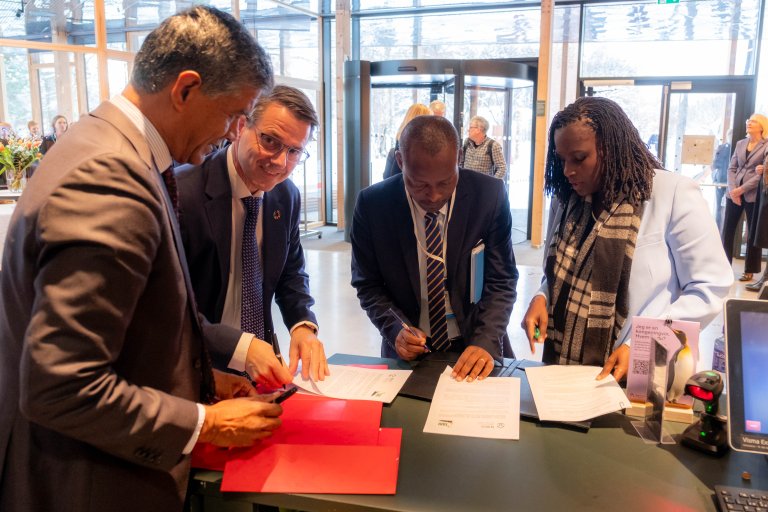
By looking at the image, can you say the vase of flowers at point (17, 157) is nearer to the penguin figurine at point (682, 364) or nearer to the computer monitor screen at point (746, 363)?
the penguin figurine at point (682, 364)

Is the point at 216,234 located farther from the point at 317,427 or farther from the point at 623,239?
the point at 623,239

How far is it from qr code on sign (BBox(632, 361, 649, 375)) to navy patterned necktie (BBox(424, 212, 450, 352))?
2.09 ft

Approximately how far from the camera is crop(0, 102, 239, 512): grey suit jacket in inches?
32.2

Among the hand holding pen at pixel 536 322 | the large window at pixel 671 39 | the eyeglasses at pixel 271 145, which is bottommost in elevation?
the hand holding pen at pixel 536 322

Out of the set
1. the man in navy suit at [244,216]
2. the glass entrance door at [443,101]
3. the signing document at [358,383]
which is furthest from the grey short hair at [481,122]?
the signing document at [358,383]

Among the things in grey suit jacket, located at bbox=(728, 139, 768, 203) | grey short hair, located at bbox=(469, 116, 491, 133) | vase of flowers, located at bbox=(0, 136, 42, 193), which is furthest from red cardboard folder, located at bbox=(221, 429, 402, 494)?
grey suit jacket, located at bbox=(728, 139, 768, 203)

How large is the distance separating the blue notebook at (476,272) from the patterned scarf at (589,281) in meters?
0.24

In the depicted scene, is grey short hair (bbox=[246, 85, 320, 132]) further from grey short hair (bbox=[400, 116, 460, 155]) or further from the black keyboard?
the black keyboard

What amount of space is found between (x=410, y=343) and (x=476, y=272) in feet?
1.07

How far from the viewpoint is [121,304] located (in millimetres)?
858

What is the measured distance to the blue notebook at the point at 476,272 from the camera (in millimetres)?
1835

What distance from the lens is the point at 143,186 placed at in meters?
0.88

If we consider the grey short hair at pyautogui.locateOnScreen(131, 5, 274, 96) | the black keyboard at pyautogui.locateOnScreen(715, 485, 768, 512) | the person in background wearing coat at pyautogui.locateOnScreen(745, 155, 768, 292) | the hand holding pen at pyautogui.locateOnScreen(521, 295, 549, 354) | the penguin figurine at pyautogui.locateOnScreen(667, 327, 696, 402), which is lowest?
the person in background wearing coat at pyautogui.locateOnScreen(745, 155, 768, 292)

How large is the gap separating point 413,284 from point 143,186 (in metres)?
1.11
